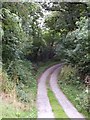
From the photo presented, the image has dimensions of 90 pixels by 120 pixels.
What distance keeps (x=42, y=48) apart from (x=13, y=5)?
65.1 ft

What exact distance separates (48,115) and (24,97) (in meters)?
2.73

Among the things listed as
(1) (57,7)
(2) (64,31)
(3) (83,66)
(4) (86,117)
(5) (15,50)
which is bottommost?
(4) (86,117)

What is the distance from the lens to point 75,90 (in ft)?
50.6

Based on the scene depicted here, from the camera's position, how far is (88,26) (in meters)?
10.5

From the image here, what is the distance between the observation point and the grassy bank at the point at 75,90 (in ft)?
35.0

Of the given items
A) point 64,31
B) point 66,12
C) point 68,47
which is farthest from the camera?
point 64,31

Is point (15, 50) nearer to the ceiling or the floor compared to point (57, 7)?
nearer to the floor

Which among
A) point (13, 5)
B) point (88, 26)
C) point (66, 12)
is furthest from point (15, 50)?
point (66, 12)

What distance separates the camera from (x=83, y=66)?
49.6ft

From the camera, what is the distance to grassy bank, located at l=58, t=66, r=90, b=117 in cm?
1066

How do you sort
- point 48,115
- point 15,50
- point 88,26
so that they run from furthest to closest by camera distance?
point 15,50
point 88,26
point 48,115

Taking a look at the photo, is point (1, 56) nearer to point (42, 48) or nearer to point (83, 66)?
point (83, 66)

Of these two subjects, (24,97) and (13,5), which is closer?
(24,97)

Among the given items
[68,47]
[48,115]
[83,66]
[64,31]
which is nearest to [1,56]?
[83,66]
